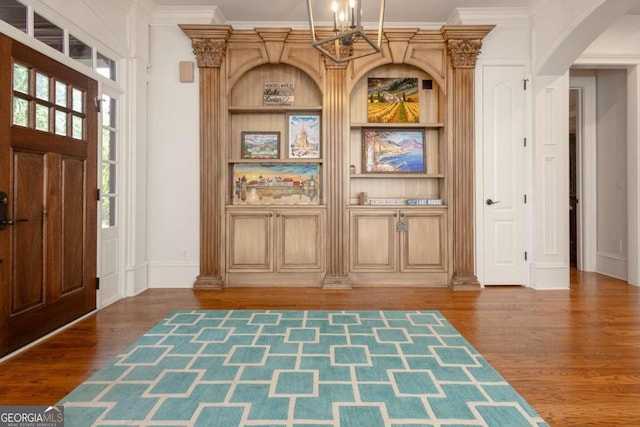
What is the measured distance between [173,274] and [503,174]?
4.10 m

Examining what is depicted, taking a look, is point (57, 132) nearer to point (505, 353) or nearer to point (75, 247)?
point (75, 247)

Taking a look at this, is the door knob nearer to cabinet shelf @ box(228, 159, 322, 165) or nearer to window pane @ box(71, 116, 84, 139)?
Answer: window pane @ box(71, 116, 84, 139)

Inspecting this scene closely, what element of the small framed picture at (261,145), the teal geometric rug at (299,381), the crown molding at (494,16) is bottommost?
the teal geometric rug at (299,381)

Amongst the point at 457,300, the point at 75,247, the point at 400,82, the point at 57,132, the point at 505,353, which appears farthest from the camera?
the point at 400,82

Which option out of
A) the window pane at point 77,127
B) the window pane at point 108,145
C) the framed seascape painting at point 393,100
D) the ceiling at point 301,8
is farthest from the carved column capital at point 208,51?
the framed seascape painting at point 393,100

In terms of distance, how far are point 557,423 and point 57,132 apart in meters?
3.79

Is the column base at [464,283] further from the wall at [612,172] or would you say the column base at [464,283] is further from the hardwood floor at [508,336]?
the wall at [612,172]

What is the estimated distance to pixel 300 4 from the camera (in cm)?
464

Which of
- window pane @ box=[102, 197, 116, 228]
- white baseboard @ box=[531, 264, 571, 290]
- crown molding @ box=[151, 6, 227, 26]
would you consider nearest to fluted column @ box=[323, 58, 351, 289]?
crown molding @ box=[151, 6, 227, 26]

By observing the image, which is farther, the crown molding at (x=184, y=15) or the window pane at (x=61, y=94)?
the crown molding at (x=184, y=15)

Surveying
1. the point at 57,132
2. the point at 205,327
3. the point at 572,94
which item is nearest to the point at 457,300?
the point at 205,327

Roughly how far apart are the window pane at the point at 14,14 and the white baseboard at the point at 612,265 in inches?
266

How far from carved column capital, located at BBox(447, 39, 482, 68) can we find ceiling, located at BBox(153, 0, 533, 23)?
0.39 m

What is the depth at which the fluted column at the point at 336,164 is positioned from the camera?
4.93 metres
